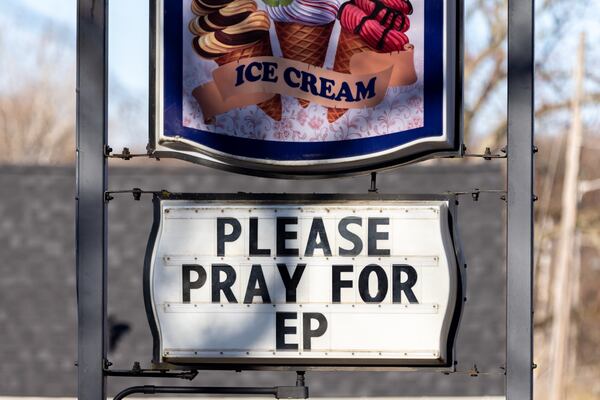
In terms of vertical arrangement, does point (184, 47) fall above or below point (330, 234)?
above

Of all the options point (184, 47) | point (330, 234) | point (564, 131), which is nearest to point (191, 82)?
point (184, 47)

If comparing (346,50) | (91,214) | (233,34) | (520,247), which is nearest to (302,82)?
(346,50)

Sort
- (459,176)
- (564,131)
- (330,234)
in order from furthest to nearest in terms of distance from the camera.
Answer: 1. (564,131)
2. (459,176)
3. (330,234)

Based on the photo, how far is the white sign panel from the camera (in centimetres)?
894

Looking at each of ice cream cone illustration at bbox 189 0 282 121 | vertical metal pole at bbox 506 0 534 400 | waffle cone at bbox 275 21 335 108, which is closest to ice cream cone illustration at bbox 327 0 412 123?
waffle cone at bbox 275 21 335 108

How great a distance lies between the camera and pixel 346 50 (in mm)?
9102

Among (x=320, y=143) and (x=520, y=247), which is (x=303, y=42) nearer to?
(x=320, y=143)

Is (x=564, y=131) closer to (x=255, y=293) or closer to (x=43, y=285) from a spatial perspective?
(x=43, y=285)

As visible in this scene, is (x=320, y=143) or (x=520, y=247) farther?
(x=320, y=143)

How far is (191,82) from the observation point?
9117mm

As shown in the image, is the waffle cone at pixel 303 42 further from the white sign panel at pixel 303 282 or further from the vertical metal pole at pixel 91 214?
the vertical metal pole at pixel 91 214

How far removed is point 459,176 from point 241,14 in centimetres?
1071

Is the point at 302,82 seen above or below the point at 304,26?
below

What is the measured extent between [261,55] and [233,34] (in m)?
0.25
